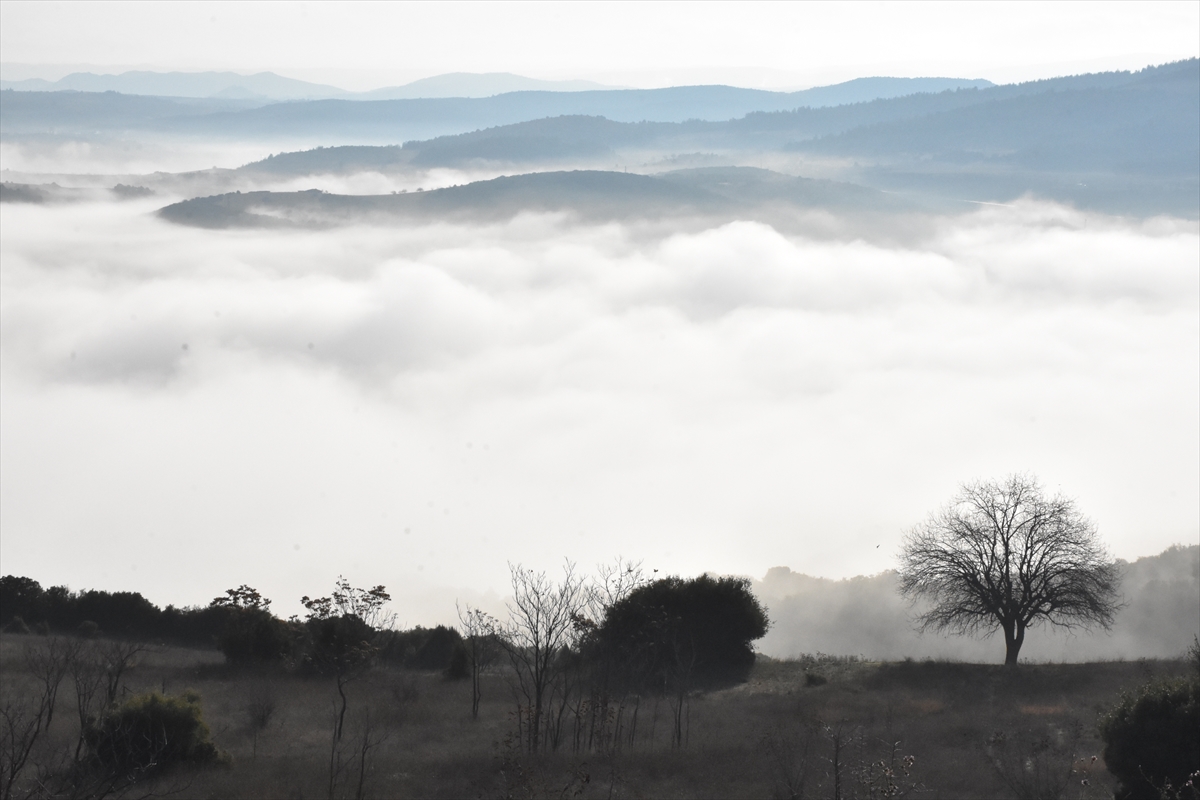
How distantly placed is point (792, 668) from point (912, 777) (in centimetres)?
1325

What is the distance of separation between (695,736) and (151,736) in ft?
38.5

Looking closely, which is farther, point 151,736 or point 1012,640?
point 1012,640

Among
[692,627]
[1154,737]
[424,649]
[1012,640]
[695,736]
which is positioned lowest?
[695,736]

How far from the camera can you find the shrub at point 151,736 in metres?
19.3

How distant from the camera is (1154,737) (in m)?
17.4

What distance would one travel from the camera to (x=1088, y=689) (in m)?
26.8

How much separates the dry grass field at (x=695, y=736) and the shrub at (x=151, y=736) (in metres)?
0.42

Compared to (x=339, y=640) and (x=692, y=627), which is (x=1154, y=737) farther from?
(x=339, y=640)

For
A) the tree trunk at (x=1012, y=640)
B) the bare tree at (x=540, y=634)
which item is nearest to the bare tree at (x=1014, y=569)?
the tree trunk at (x=1012, y=640)

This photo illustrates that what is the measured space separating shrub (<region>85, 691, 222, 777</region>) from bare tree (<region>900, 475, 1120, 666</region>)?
73.4ft

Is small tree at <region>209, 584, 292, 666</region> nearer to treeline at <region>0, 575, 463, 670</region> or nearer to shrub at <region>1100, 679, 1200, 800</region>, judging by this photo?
treeline at <region>0, 575, 463, 670</region>

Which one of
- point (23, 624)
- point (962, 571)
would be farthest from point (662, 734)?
point (23, 624)

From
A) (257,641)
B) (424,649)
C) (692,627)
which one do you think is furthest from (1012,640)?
(257,641)

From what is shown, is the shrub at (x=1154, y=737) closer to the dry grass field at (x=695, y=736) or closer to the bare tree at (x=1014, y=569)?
the dry grass field at (x=695, y=736)
